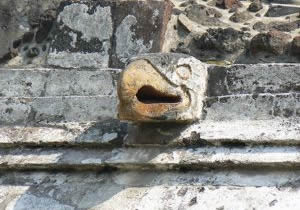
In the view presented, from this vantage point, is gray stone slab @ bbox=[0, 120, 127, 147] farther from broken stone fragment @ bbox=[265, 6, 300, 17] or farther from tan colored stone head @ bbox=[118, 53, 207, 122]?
broken stone fragment @ bbox=[265, 6, 300, 17]

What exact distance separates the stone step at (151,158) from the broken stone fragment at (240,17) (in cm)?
169

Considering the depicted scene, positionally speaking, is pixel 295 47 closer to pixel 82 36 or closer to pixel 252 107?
pixel 252 107

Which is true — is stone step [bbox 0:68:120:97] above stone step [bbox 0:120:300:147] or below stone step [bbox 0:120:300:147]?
above

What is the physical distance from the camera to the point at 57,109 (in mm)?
3951

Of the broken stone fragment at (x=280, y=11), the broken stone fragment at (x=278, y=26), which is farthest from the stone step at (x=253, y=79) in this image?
the broken stone fragment at (x=280, y=11)

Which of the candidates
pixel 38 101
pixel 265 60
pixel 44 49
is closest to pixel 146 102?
pixel 38 101

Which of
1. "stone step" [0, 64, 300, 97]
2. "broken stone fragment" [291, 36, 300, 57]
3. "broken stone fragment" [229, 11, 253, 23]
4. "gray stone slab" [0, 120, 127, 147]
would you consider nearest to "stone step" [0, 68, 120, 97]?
"stone step" [0, 64, 300, 97]

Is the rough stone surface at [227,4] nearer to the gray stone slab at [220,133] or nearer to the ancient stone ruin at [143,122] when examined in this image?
the ancient stone ruin at [143,122]

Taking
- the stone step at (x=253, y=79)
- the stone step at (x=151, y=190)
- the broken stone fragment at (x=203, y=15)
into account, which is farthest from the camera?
the broken stone fragment at (x=203, y=15)

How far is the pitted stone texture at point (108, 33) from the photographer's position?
4.39 metres

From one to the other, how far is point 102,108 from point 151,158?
455 mm

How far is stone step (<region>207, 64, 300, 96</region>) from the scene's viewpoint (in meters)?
3.58

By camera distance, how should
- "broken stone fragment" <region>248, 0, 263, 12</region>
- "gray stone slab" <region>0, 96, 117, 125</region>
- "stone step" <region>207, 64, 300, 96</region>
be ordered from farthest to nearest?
"broken stone fragment" <region>248, 0, 263, 12</region> → "gray stone slab" <region>0, 96, 117, 125</region> → "stone step" <region>207, 64, 300, 96</region>

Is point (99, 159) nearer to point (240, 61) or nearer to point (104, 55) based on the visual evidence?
point (104, 55)
